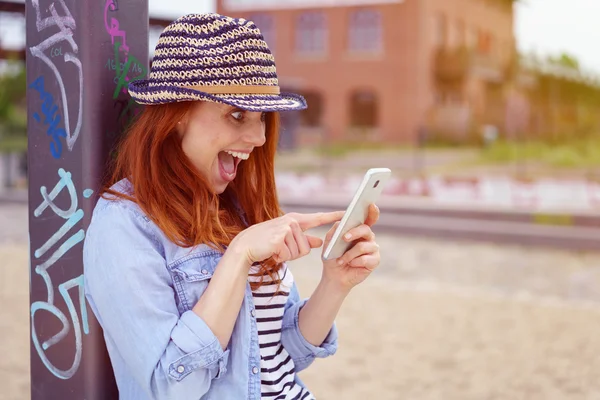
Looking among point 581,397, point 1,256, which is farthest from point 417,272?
point 1,256

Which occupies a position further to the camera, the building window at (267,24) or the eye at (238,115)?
the building window at (267,24)

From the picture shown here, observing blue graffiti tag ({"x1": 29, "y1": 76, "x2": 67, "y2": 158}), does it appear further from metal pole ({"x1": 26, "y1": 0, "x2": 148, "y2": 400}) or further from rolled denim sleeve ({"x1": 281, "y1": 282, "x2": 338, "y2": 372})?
rolled denim sleeve ({"x1": 281, "y1": 282, "x2": 338, "y2": 372})

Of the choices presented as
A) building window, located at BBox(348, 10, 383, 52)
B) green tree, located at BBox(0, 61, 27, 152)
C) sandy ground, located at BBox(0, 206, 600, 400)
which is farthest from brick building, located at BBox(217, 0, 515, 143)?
sandy ground, located at BBox(0, 206, 600, 400)

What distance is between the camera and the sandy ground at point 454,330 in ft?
15.4

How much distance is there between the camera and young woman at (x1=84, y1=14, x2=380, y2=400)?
158 centimetres

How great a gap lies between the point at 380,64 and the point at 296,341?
29.9m

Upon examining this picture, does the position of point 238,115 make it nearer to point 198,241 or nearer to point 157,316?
point 198,241

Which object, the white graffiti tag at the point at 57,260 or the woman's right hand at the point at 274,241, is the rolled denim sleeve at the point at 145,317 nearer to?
the woman's right hand at the point at 274,241

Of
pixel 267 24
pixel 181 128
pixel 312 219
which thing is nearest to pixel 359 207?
pixel 312 219

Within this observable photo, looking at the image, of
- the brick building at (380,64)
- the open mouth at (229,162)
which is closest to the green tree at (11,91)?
the brick building at (380,64)

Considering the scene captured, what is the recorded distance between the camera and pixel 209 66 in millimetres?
1715

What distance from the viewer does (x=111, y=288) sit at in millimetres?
1586

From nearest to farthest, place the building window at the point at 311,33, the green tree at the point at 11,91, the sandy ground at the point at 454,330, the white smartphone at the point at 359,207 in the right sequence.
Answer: the white smartphone at the point at 359,207, the sandy ground at the point at 454,330, the green tree at the point at 11,91, the building window at the point at 311,33

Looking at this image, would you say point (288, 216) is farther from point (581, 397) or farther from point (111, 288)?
point (581, 397)
